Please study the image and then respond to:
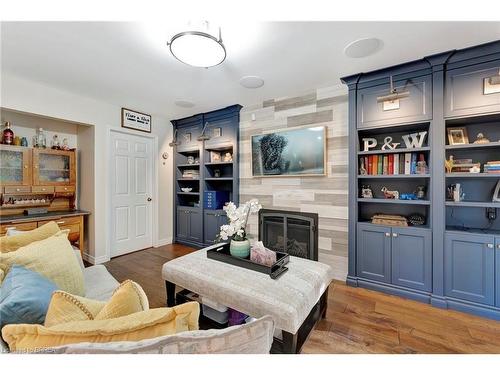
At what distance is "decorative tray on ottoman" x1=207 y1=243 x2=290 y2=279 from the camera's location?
163cm

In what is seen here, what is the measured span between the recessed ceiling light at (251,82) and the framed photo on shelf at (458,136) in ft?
6.84

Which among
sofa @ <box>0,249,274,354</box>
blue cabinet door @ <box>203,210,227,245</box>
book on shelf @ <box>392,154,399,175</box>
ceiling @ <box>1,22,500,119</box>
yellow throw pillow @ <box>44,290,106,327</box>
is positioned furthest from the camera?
blue cabinet door @ <box>203,210,227,245</box>

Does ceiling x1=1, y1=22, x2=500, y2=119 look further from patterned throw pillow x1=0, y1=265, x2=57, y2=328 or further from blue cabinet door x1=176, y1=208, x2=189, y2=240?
blue cabinet door x1=176, y1=208, x2=189, y2=240

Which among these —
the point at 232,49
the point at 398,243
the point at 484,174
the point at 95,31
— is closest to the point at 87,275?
the point at 95,31

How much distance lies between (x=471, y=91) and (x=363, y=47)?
1.08m

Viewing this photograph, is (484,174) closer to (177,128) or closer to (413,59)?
(413,59)

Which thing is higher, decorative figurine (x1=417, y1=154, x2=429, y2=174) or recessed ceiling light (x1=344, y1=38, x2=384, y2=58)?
recessed ceiling light (x1=344, y1=38, x2=384, y2=58)

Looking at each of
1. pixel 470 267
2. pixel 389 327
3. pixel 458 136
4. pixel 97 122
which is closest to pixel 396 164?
pixel 458 136

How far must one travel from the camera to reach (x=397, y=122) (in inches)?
92.4

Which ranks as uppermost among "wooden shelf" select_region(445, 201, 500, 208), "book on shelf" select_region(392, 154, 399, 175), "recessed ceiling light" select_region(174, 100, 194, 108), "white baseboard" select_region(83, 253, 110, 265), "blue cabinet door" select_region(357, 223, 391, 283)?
"recessed ceiling light" select_region(174, 100, 194, 108)

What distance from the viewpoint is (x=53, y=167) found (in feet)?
10.4

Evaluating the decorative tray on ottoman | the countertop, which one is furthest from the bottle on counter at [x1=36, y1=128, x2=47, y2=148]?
the decorative tray on ottoman

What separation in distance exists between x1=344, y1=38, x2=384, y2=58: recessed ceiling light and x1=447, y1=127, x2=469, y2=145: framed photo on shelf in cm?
114

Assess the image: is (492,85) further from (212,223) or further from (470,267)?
(212,223)
